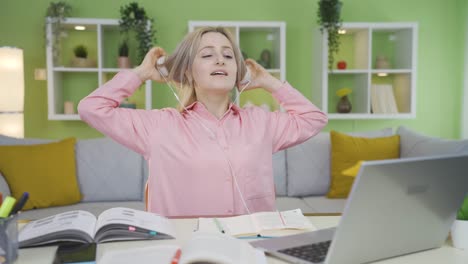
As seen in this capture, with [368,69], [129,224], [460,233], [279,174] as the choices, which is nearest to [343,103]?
[368,69]

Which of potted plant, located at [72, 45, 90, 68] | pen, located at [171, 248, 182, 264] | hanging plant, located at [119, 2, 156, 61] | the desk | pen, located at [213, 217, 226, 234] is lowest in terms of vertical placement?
the desk

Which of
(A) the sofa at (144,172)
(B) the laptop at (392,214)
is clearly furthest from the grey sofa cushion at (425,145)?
(B) the laptop at (392,214)

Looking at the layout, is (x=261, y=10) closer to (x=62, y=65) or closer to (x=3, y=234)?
(x=62, y=65)

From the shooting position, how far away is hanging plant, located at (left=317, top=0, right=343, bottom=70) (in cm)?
398

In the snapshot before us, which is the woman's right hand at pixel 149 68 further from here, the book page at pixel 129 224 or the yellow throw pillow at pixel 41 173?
the yellow throw pillow at pixel 41 173

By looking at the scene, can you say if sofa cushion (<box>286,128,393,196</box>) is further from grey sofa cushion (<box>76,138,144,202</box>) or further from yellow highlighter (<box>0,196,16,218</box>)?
yellow highlighter (<box>0,196,16,218</box>)

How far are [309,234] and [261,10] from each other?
349 cm

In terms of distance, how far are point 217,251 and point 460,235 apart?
1.85 ft

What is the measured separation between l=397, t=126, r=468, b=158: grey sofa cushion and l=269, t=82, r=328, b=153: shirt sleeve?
4.52 ft

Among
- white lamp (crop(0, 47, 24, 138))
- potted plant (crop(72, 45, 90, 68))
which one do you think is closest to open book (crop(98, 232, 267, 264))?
white lamp (crop(0, 47, 24, 138))

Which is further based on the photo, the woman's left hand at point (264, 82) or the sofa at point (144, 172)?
the sofa at point (144, 172)

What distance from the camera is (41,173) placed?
3.02 m

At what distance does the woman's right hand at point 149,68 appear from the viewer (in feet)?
5.82

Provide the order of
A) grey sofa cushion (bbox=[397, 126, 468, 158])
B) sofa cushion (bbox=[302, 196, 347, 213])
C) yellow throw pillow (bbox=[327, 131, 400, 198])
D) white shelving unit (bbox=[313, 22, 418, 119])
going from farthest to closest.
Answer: white shelving unit (bbox=[313, 22, 418, 119]), yellow throw pillow (bbox=[327, 131, 400, 198]), sofa cushion (bbox=[302, 196, 347, 213]), grey sofa cushion (bbox=[397, 126, 468, 158])
